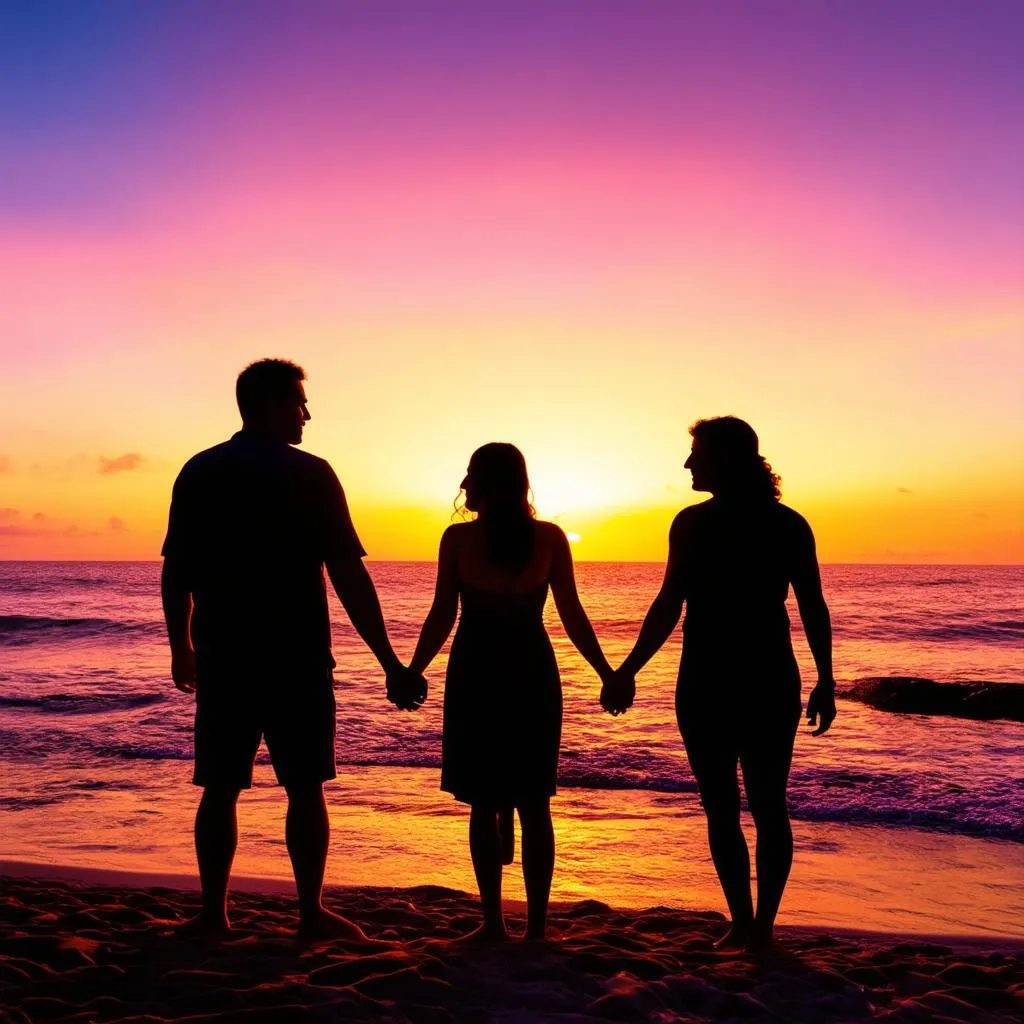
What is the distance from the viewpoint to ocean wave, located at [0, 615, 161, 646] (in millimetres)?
29234

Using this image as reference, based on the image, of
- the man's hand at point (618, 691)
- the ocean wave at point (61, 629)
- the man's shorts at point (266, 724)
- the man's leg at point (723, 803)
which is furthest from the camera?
the ocean wave at point (61, 629)

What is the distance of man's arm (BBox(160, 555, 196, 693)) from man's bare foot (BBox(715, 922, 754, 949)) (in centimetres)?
256

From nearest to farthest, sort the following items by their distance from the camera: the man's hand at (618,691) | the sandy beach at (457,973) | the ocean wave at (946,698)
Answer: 1. the sandy beach at (457,973)
2. the man's hand at (618,691)
3. the ocean wave at (946,698)

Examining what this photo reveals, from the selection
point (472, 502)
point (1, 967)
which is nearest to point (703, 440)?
point (472, 502)

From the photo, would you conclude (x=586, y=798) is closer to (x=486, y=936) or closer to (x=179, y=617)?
(x=486, y=936)

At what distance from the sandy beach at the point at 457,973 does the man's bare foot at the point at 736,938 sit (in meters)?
0.09

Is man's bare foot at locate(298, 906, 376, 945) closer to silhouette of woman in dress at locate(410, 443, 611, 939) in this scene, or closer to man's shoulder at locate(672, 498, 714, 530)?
silhouette of woman in dress at locate(410, 443, 611, 939)

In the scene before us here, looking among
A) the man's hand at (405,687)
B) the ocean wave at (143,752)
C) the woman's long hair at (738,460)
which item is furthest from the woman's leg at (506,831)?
the ocean wave at (143,752)

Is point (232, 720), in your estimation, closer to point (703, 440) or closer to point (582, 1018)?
point (582, 1018)

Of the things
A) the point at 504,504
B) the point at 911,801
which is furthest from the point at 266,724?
the point at 911,801

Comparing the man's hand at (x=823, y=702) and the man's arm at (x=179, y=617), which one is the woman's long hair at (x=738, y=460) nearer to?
the man's hand at (x=823, y=702)

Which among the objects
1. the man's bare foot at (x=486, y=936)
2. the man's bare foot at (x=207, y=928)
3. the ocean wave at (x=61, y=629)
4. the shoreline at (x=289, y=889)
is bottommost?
the ocean wave at (x=61, y=629)

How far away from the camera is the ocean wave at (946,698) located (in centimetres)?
1486

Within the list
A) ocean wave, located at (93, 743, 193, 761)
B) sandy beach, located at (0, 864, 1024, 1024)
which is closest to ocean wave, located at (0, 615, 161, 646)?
ocean wave, located at (93, 743, 193, 761)
